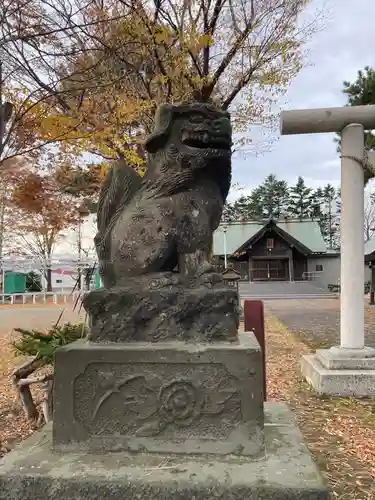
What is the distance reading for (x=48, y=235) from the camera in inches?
966

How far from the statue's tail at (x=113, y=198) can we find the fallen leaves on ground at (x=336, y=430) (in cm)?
222

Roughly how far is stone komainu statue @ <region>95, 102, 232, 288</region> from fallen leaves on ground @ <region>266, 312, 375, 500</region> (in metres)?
1.96

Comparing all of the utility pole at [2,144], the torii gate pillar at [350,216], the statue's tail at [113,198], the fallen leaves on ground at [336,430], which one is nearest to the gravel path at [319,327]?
the fallen leaves on ground at [336,430]

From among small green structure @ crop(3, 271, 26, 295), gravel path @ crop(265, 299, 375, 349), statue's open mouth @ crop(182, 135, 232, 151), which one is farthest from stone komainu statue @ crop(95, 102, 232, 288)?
small green structure @ crop(3, 271, 26, 295)

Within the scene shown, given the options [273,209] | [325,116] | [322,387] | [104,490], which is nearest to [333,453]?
[322,387]

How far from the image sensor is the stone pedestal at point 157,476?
178 centimetres

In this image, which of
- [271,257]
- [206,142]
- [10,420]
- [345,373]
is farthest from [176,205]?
[271,257]

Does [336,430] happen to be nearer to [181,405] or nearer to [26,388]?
[181,405]

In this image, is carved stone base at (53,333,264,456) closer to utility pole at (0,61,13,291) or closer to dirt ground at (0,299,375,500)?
dirt ground at (0,299,375,500)

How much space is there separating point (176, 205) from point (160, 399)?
102cm

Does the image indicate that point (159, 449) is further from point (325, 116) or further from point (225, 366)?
point (325, 116)

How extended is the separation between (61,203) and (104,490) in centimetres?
1779

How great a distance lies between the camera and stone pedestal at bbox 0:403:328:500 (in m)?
1.78

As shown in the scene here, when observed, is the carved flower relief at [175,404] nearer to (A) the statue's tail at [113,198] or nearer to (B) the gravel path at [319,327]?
(A) the statue's tail at [113,198]
